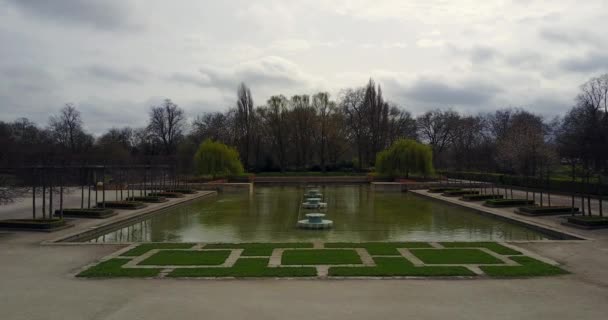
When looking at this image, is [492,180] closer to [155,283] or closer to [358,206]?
[358,206]

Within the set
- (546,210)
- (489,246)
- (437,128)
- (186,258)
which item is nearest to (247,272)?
(186,258)

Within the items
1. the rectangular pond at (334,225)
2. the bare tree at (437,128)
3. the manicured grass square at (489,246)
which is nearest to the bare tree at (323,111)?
the bare tree at (437,128)

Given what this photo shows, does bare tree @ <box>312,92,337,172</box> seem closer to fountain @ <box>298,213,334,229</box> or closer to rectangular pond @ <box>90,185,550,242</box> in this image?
rectangular pond @ <box>90,185,550,242</box>

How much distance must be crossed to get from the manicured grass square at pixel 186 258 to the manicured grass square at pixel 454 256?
432 centimetres

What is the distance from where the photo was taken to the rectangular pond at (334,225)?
15.0 metres

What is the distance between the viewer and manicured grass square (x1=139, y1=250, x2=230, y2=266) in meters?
10.0

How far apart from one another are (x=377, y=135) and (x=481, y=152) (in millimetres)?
12237

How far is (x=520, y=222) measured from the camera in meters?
17.1

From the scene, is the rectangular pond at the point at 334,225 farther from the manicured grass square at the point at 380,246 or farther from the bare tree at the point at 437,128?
the bare tree at the point at 437,128

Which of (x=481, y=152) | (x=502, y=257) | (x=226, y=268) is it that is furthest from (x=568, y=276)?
(x=481, y=152)

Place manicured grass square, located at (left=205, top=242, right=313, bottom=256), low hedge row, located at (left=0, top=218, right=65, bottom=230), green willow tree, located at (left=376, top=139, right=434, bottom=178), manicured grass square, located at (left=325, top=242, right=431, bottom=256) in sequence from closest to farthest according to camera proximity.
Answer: manicured grass square, located at (left=325, top=242, right=431, bottom=256)
manicured grass square, located at (left=205, top=242, right=313, bottom=256)
low hedge row, located at (left=0, top=218, right=65, bottom=230)
green willow tree, located at (left=376, top=139, right=434, bottom=178)

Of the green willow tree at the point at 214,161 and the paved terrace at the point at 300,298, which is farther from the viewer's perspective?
the green willow tree at the point at 214,161

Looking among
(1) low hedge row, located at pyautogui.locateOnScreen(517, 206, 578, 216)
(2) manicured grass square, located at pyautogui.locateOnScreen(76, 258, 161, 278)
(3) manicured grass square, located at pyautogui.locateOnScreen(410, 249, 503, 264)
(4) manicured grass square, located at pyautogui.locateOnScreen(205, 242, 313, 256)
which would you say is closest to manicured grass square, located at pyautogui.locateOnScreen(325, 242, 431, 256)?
(3) manicured grass square, located at pyautogui.locateOnScreen(410, 249, 503, 264)

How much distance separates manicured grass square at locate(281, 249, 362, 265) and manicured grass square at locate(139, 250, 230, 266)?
1.40 metres
